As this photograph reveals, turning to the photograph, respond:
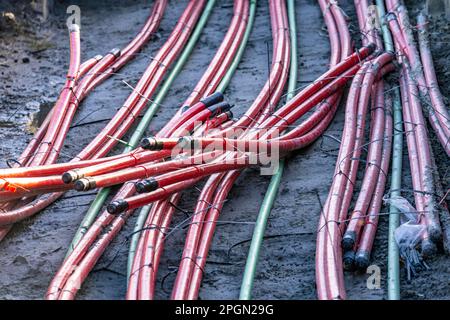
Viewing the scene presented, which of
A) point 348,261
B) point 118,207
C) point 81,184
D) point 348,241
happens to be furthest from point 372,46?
point 81,184

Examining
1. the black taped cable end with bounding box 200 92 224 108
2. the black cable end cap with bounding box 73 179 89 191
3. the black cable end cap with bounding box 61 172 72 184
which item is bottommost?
the black cable end cap with bounding box 73 179 89 191

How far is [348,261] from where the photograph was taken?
5.22 meters

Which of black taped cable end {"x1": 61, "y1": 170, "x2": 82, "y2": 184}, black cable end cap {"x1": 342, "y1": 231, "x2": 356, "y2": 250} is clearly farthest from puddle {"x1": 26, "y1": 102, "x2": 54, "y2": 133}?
black cable end cap {"x1": 342, "y1": 231, "x2": 356, "y2": 250}

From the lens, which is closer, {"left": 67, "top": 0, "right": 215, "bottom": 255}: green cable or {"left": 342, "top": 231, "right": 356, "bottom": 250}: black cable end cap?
{"left": 342, "top": 231, "right": 356, "bottom": 250}: black cable end cap

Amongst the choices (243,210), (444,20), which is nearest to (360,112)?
(243,210)

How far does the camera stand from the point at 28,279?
535 centimetres

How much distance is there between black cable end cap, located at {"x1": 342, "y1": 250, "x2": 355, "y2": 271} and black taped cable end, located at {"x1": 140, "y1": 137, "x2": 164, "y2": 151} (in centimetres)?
148

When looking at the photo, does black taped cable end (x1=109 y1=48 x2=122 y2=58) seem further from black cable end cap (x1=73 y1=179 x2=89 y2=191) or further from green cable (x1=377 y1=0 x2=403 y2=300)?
black cable end cap (x1=73 y1=179 x2=89 y2=191)

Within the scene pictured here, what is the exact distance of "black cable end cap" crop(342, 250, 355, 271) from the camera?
5219 mm

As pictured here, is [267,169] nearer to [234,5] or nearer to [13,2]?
[234,5]

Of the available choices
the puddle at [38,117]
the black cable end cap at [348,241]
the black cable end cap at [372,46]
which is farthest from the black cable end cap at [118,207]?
the black cable end cap at [372,46]

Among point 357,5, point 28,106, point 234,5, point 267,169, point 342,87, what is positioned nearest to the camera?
point 267,169

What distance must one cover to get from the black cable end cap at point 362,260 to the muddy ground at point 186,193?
0.08m

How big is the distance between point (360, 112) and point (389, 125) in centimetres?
26
